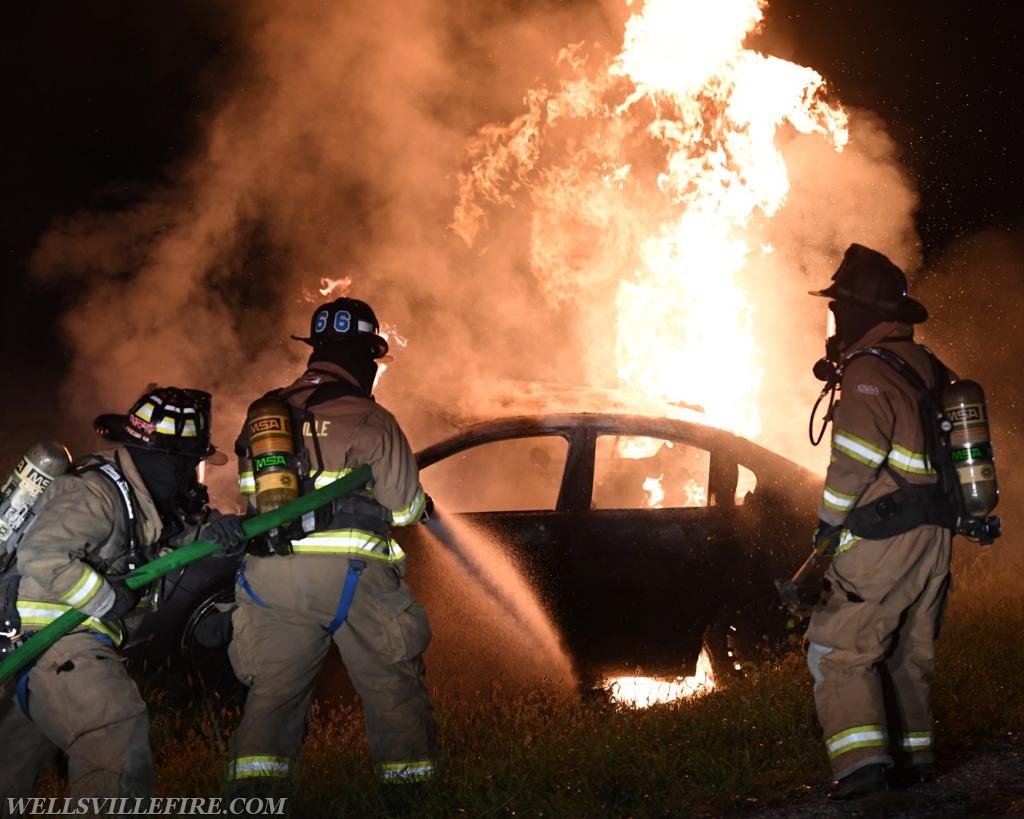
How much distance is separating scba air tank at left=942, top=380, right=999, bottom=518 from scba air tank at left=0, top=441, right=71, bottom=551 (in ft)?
10.3

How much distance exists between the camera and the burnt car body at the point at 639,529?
19.4 ft

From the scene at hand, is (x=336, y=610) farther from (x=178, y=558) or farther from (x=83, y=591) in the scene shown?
(x=83, y=591)

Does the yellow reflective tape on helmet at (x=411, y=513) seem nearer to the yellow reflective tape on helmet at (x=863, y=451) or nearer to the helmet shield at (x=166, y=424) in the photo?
the helmet shield at (x=166, y=424)

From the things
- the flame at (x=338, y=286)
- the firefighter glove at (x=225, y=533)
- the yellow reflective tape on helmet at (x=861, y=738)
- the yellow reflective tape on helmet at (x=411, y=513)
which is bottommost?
the yellow reflective tape on helmet at (x=861, y=738)

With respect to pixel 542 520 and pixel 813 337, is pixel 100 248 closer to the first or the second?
pixel 813 337

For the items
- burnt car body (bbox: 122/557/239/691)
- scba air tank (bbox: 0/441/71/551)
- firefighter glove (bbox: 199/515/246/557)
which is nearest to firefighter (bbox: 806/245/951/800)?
firefighter glove (bbox: 199/515/246/557)

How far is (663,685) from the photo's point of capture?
6113 mm

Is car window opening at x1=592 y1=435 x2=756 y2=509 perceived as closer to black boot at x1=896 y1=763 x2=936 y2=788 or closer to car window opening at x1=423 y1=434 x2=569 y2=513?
car window opening at x1=423 y1=434 x2=569 y2=513

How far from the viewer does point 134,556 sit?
3801 mm

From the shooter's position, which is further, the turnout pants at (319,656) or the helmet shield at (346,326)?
the helmet shield at (346,326)

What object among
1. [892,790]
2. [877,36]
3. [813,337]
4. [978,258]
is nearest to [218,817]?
[892,790]

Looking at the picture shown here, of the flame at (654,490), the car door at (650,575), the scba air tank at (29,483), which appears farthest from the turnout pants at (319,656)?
the flame at (654,490)

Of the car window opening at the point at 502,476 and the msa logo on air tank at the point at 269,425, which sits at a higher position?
the car window opening at the point at 502,476

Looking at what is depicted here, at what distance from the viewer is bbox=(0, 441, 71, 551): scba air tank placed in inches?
152
